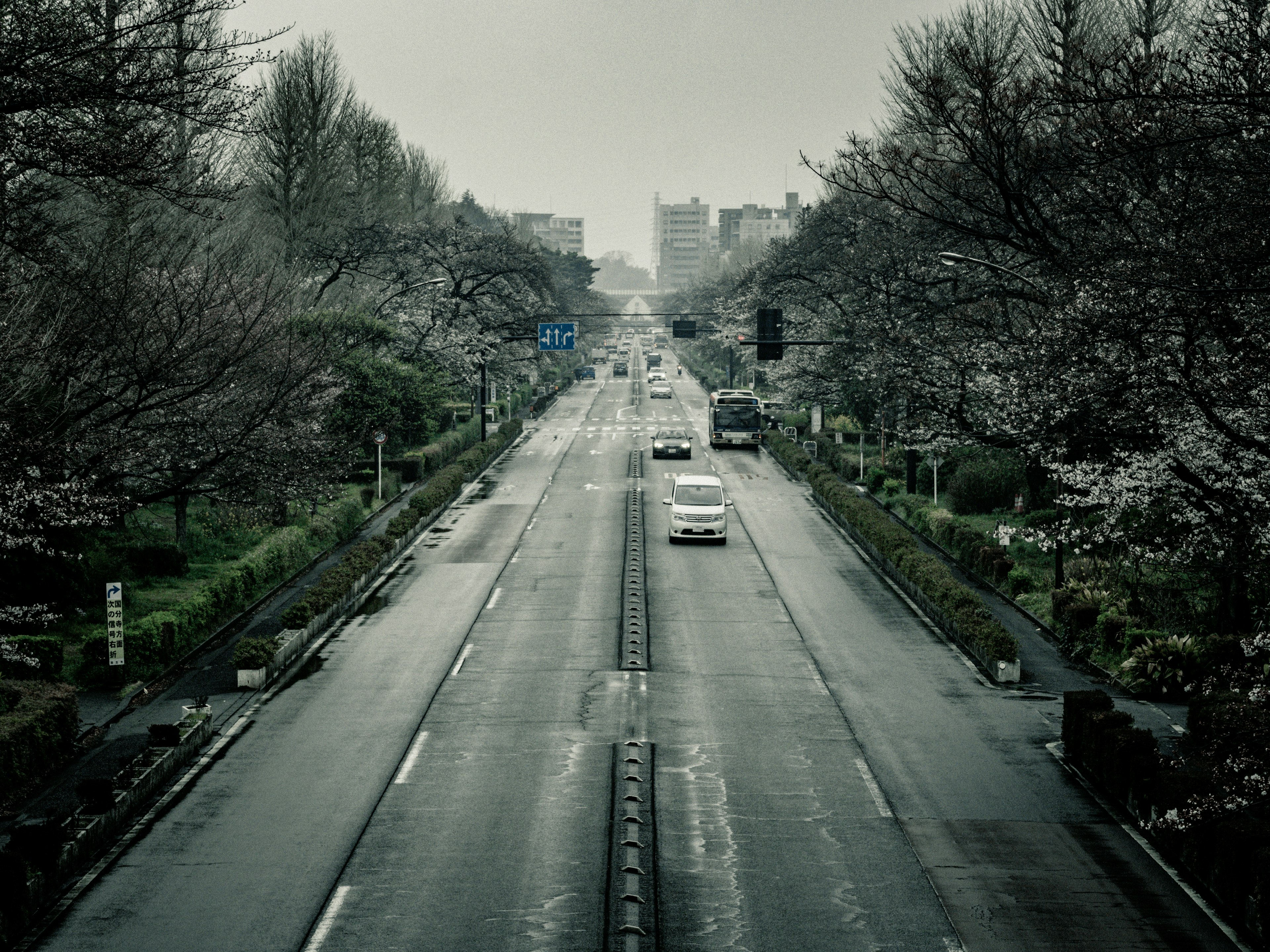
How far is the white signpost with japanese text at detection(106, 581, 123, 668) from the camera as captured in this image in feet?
68.4

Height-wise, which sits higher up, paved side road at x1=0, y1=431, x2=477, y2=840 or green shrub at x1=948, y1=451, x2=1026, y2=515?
green shrub at x1=948, y1=451, x2=1026, y2=515

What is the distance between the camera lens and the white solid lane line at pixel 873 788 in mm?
15703

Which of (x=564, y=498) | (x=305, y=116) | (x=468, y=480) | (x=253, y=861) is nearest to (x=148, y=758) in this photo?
(x=253, y=861)

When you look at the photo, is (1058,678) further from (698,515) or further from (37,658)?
(37,658)

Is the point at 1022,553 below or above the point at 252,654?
above

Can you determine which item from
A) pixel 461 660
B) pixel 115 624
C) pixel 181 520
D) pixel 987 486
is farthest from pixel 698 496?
pixel 115 624

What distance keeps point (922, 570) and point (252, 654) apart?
15.0 metres

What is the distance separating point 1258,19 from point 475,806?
41.4 feet

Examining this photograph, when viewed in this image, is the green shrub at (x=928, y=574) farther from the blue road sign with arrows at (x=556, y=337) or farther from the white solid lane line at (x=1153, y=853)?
the blue road sign with arrows at (x=556, y=337)

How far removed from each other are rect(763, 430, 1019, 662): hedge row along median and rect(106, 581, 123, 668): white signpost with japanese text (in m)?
15.1

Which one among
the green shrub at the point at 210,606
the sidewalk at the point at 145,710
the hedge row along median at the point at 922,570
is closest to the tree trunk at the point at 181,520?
the green shrub at the point at 210,606

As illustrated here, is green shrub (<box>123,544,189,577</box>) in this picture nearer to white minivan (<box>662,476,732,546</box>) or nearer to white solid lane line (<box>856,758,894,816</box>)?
white minivan (<box>662,476,732,546</box>)

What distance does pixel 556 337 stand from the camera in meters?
63.8

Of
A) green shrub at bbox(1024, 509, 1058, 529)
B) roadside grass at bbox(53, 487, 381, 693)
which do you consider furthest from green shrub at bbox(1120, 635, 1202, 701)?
roadside grass at bbox(53, 487, 381, 693)
